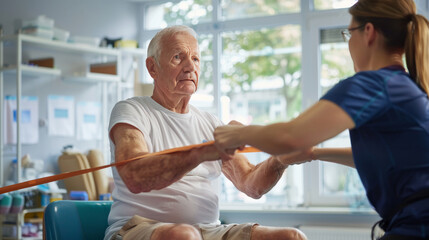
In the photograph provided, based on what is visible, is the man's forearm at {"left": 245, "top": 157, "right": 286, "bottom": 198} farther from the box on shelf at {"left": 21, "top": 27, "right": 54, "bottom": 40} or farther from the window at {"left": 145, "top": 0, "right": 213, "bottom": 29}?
the window at {"left": 145, "top": 0, "right": 213, "bottom": 29}

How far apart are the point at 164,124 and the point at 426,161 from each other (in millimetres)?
994

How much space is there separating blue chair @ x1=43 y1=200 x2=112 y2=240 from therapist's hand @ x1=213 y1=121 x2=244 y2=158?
2.41ft

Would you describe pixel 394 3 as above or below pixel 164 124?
above

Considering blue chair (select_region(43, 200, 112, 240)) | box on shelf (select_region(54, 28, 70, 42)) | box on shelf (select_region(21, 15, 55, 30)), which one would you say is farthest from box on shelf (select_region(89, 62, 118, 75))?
blue chair (select_region(43, 200, 112, 240))

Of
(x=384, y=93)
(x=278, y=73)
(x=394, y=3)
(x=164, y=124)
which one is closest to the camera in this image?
(x=384, y=93)

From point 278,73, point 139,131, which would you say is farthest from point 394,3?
point 278,73

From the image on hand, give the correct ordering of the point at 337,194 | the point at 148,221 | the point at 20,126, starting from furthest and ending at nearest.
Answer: the point at 337,194 → the point at 20,126 → the point at 148,221

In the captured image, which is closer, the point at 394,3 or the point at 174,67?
the point at 394,3

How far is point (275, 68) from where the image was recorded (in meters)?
6.01

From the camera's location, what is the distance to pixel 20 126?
5086mm

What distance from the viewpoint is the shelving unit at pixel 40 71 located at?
4840mm

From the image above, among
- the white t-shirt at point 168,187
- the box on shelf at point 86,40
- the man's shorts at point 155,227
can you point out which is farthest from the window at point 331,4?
the man's shorts at point 155,227

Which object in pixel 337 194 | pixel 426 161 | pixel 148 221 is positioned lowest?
pixel 337 194

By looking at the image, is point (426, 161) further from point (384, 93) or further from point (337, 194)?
point (337, 194)
